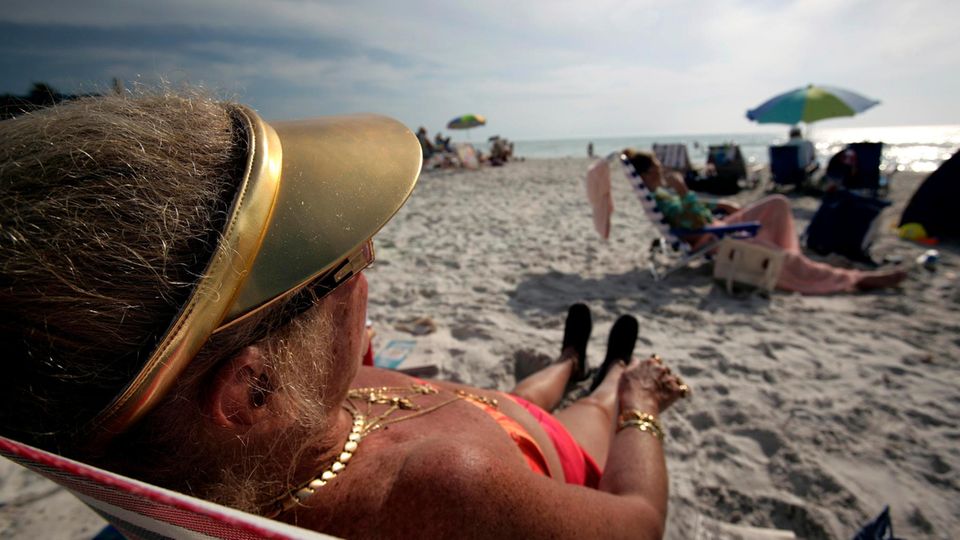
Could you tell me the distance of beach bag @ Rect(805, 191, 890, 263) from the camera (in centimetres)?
463

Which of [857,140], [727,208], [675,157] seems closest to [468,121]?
[675,157]

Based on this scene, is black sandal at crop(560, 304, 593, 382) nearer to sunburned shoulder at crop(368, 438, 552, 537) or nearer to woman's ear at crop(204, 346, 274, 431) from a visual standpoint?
sunburned shoulder at crop(368, 438, 552, 537)

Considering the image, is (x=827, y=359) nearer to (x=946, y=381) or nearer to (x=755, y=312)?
(x=946, y=381)

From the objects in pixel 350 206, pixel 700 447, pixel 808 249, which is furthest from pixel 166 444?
pixel 808 249

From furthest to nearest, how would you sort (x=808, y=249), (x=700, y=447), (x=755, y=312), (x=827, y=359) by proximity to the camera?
(x=808, y=249) < (x=755, y=312) < (x=827, y=359) < (x=700, y=447)

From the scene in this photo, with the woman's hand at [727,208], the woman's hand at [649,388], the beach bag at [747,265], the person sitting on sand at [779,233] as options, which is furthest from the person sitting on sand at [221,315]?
the woman's hand at [727,208]

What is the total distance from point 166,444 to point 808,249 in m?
6.33

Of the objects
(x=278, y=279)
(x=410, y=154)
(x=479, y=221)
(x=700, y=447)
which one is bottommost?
(x=700, y=447)

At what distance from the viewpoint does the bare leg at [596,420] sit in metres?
1.85

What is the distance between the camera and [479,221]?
7055 millimetres

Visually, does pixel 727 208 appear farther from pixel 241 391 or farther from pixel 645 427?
pixel 241 391

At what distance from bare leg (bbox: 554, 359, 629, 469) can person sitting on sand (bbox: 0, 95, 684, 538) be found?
2.77 ft

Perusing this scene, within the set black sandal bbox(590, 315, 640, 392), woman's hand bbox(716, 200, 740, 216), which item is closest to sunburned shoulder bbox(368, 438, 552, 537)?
black sandal bbox(590, 315, 640, 392)

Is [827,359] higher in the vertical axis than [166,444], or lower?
lower
